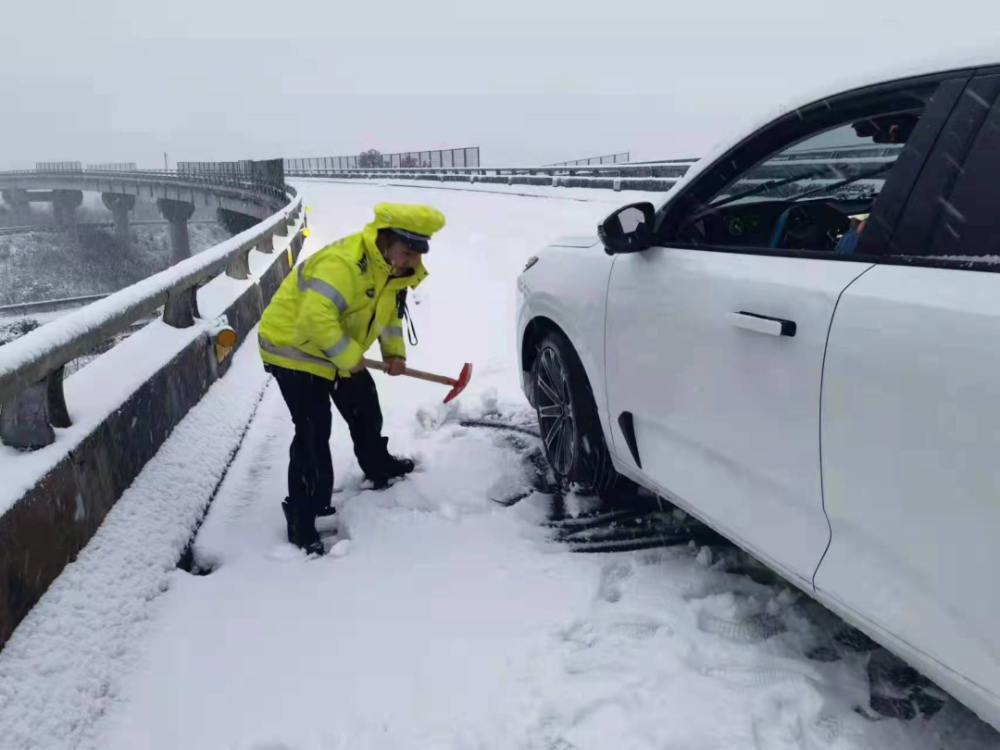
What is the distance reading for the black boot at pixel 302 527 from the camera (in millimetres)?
3625

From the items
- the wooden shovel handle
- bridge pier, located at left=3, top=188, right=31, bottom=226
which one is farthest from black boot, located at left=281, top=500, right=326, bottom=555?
bridge pier, located at left=3, top=188, right=31, bottom=226

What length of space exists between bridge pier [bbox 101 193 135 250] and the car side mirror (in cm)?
9840

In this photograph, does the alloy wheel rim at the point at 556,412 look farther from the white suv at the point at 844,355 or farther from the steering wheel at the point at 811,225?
the steering wheel at the point at 811,225

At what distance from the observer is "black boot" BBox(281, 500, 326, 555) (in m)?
3.62

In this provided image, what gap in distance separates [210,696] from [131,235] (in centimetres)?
10680

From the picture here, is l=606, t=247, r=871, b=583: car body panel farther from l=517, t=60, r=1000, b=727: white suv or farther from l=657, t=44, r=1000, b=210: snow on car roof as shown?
l=657, t=44, r=1000, b=210: snow on car roof

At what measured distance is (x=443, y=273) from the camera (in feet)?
38.2

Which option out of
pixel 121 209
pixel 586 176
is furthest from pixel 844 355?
pixel 121 209

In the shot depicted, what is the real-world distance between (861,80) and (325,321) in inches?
87.4

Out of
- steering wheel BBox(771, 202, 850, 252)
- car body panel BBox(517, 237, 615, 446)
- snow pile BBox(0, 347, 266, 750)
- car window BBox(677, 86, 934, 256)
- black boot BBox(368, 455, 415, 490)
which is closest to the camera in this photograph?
snow pile BBox(0, 347, 266, 750)

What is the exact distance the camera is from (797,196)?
3.20m

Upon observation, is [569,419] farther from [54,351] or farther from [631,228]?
[54,351]

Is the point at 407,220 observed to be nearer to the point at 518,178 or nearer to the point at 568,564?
the point at 568,564

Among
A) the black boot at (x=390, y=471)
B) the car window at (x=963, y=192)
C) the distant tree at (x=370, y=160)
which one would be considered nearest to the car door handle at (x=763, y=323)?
the car window at (x=963, y=192)
